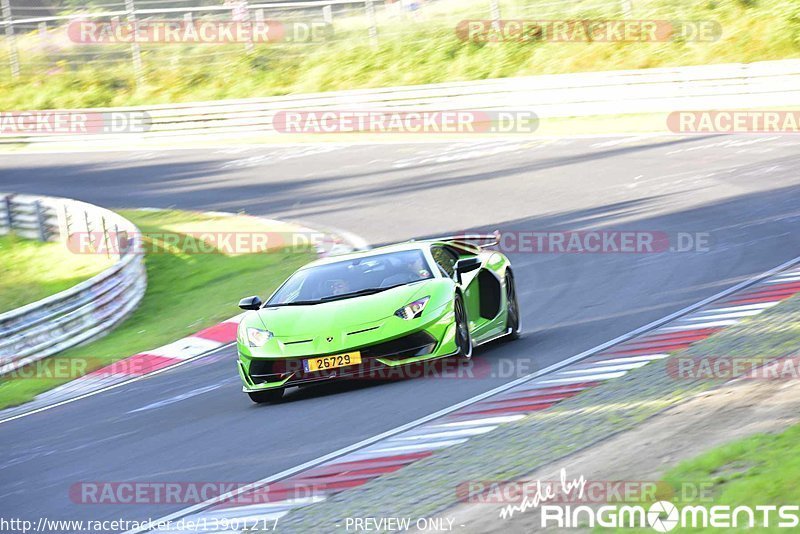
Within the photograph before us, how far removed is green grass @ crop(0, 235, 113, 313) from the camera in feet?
66.3

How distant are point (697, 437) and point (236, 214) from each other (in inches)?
696

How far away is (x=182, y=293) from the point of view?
18766 mm

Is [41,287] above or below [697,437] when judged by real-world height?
below

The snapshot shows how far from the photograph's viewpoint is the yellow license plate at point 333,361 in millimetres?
9562

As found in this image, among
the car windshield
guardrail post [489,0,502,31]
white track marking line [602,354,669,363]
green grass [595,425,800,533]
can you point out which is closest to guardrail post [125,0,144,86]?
guardrail post [489,0,502,31]

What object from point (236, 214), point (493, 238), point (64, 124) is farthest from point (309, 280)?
point (64, 124)

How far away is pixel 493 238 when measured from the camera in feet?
41.5

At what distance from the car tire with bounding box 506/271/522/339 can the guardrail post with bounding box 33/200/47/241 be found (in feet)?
46.3

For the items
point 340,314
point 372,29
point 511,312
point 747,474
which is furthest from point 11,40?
point 747,474

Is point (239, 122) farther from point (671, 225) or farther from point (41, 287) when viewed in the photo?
point (671, 225)

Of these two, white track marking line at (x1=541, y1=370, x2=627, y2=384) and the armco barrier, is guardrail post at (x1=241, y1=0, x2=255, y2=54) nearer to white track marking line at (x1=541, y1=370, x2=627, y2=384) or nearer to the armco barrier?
the armco barrier

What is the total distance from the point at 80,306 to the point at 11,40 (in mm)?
25620

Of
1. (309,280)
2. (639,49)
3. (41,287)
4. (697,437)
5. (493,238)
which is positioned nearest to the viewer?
(697,437)

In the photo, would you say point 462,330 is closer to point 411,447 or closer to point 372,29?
point 411,447
